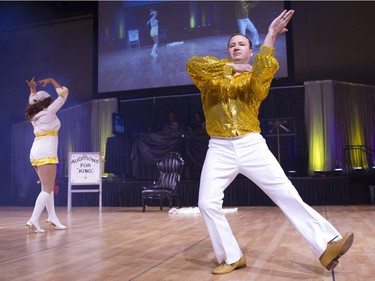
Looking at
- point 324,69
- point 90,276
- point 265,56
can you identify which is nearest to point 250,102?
point 265,56

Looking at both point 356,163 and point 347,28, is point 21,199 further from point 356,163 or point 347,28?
point 347,28

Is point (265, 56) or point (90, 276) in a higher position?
point (265, 56)

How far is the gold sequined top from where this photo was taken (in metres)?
2.36

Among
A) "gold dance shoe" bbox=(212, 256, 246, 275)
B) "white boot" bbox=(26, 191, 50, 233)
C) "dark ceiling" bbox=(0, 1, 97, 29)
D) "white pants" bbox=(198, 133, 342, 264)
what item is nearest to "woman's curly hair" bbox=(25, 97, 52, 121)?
"white boot" bbox=(26, 191, 50, 233)

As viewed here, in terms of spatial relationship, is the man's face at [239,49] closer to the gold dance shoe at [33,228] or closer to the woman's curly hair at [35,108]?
the woman's curly hair at [35,108]

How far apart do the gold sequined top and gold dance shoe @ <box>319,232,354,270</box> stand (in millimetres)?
779

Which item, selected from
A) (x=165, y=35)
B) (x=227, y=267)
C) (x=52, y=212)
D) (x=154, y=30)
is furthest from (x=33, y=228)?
(x=154, y=30)

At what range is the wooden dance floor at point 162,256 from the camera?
222 cm

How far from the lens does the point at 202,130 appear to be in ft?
31.4

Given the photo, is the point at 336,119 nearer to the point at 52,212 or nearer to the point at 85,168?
the point at 85,168

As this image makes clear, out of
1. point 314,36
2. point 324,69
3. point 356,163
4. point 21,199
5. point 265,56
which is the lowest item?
point 21,199

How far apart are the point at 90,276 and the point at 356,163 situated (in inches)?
362

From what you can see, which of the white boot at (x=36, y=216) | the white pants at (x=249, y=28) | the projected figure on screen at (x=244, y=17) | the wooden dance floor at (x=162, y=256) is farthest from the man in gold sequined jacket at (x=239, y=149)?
the projected figure on screen at (x=244, y=17)

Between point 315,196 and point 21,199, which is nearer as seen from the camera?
point 315,196
